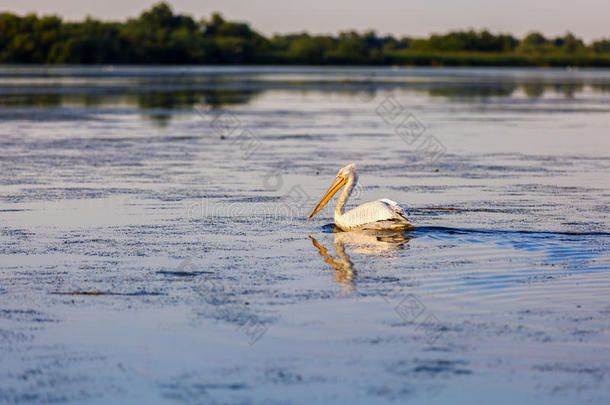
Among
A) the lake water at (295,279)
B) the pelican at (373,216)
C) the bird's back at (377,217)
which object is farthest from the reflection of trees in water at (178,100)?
the bird's back at (377,217)

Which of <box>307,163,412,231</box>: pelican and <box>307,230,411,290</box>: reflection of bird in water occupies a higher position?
<box>307,163,412,231</box>: pelican

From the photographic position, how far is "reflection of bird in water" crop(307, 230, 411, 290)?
24.2 ft

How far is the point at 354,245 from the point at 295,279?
1633 mm

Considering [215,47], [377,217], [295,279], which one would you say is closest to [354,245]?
[377,217]

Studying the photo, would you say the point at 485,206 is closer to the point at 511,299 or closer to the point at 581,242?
the point at 581,242

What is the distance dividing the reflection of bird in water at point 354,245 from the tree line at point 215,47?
303 feet

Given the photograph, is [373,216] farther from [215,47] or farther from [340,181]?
[215,47]

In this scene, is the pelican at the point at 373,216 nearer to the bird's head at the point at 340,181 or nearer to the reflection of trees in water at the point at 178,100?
the bird's head at the point at 340,181

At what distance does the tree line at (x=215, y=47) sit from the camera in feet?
321

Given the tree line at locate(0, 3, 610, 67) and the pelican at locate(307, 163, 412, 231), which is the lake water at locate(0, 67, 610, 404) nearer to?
the pelican at locate(307, 163, 412, 231)

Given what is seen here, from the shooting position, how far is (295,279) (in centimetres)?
703

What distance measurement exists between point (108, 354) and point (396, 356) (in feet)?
5.25

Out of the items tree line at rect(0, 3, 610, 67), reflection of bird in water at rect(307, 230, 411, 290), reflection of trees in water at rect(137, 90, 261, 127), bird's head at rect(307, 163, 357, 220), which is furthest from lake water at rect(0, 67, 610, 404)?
tree line at rect(0, 3, 610, 67)

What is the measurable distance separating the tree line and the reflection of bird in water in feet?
303
